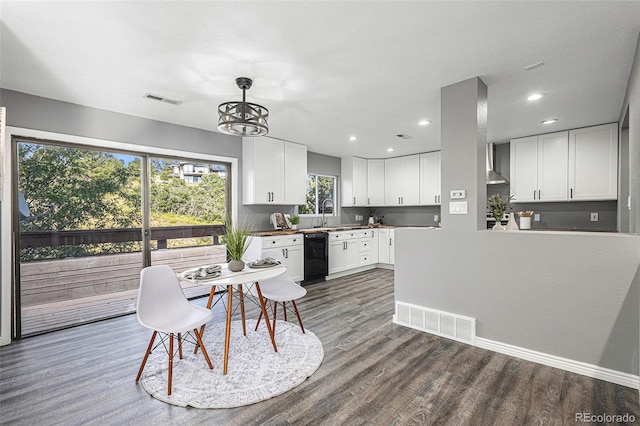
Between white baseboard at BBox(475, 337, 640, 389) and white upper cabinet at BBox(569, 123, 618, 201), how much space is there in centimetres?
299

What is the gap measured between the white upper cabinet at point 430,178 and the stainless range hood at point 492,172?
0.97m

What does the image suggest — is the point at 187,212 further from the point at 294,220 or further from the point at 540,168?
the point at 540,168

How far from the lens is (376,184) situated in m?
6.91

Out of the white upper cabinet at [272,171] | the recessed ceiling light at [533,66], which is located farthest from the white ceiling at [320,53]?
the white upper cabinet at [272,171]

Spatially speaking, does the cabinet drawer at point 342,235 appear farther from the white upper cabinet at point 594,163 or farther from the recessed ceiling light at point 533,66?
the recessed ceiling light at point 533,66

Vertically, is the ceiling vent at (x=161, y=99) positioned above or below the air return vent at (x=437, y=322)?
above

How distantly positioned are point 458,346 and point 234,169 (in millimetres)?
3857

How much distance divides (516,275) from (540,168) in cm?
299

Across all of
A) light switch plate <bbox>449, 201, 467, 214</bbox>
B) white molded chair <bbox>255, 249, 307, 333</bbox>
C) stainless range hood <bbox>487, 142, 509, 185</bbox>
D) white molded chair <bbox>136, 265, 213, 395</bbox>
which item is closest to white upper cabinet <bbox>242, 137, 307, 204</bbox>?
white molded chair <bbox>255, 249, 307, 333</bbox>

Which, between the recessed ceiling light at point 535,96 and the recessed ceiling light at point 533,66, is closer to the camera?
the recessed ceiling light at point 533,66

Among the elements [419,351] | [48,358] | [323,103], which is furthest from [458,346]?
[48,358]

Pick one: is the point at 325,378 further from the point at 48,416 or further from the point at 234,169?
the point at 234,169

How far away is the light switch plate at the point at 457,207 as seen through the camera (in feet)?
9.32

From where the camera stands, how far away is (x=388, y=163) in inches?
270
